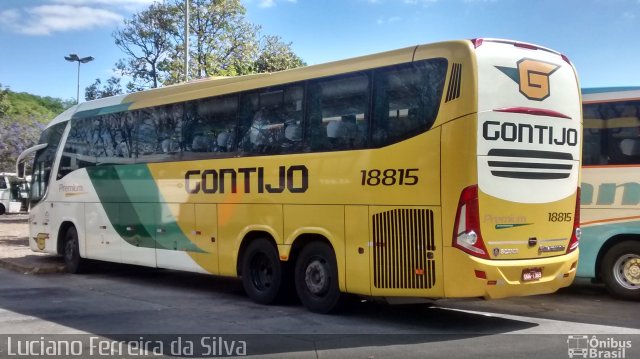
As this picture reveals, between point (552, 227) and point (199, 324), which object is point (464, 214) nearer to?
point (552, 227)

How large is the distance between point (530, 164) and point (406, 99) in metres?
1.73

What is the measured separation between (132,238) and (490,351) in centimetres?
812

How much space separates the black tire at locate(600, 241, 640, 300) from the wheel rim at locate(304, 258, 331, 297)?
4751mm

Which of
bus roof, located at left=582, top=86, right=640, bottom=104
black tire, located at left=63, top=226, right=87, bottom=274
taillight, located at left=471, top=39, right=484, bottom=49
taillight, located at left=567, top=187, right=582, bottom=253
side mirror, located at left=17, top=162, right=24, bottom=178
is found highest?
taillight, located at left=471, top=39, right=484, bottom=49

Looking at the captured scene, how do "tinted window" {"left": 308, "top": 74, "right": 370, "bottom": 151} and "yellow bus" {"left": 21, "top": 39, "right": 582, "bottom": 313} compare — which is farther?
"tinted window" {"left": 308, "top": 74, "right": 370, "bottom": 151}

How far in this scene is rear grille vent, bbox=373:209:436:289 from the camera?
7422mm

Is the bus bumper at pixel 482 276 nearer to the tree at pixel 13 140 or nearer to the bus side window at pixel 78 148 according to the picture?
the bus side window at pixel 78 148

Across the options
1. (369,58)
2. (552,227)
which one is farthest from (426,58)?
(552,227)

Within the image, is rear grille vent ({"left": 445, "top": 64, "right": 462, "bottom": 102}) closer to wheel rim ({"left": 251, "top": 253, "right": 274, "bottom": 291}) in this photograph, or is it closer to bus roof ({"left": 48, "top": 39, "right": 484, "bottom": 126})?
bus roof ({"left": 48, "top": 39, "right": 484, "bottom": 126})

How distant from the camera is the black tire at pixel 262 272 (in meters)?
9.41

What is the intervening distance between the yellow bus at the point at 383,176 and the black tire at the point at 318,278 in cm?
2

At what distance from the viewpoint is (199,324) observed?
809 cm

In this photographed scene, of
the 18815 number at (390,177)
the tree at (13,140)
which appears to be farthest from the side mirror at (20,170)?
the tree at (13,140)

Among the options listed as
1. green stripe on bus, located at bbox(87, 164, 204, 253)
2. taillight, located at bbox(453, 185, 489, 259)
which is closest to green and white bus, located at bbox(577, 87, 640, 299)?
taillight, located at bbox(453, 185, 489, 259)
